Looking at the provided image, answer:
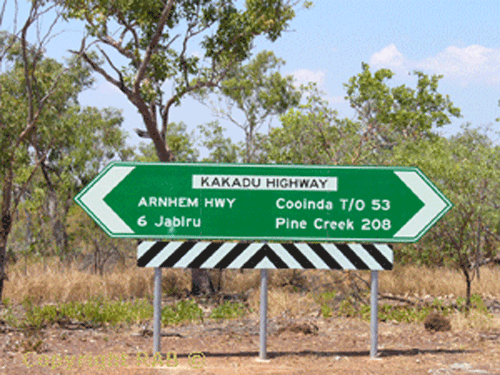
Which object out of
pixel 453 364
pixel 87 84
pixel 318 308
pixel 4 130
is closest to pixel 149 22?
pixel 4 130

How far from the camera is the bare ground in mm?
7016

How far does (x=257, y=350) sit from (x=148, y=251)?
191 centimetres

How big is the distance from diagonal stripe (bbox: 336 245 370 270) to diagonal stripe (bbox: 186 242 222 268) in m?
1.40

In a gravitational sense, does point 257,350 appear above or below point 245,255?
below

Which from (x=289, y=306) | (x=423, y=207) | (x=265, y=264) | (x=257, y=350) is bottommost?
(x=257, y=350)

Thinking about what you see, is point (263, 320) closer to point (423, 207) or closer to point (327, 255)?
point (327, 255)

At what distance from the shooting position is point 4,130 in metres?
10.9

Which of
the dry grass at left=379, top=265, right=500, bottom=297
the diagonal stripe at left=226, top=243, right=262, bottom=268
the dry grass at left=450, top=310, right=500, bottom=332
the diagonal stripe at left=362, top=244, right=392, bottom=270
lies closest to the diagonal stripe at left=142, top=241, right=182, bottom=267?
the diagonal stripe at left=226, top=243, right=262, bottom=268

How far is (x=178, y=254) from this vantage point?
738cm

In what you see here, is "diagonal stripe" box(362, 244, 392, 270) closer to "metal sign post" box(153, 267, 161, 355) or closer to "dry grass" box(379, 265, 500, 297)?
"metal sign post" box(153, 267, 161, 355)

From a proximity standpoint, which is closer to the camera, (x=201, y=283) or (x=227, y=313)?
(x=227, y=313)

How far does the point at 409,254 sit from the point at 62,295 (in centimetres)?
801

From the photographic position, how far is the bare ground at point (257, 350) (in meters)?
7.02

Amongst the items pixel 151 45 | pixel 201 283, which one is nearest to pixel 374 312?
pixel 201 283
